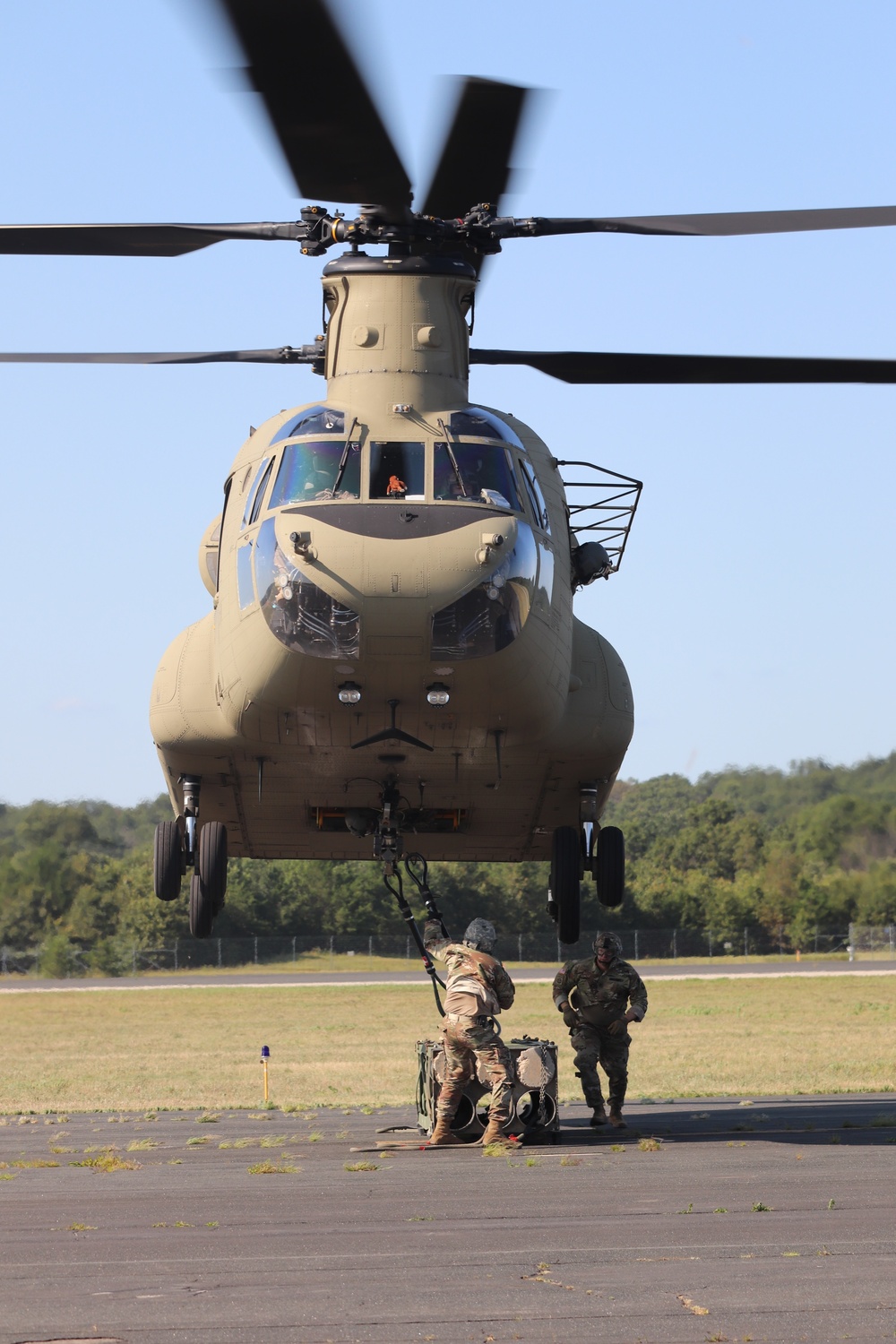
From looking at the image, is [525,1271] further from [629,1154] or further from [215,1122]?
[215,1122]

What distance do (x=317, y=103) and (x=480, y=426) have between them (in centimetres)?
415

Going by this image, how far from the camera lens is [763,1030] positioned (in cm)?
3481

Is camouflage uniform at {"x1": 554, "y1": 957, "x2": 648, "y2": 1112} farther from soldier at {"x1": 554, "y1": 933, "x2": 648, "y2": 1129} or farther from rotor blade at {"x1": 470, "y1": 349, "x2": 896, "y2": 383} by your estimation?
rotor blade at {"x1": 470, "y1": 349, "x2": 896, "y2": 383}

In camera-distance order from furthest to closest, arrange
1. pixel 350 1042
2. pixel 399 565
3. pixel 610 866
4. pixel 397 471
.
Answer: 1. pixel 350 1042
2. pixel 610 866
3. pixel 397 471
4. pixel 399 565

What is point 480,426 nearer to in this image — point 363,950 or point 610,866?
point 610,866

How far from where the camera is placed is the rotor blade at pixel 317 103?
8.42 metres

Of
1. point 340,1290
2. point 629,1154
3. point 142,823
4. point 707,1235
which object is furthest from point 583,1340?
point 142,823

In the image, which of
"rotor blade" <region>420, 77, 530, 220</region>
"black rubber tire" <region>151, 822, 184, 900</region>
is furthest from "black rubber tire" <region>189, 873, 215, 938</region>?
"rotor blade" <region>420, 77, 530, 220</region>

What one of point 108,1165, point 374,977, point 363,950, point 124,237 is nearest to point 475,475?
point 124,237

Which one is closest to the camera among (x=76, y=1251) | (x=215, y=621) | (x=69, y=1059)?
(x=76, y=1251)

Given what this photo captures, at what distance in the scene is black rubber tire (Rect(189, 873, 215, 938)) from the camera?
15.3 m

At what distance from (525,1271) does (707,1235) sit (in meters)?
1.44

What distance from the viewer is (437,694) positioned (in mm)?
12648

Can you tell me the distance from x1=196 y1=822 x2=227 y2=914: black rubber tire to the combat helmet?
2290 millimetres
